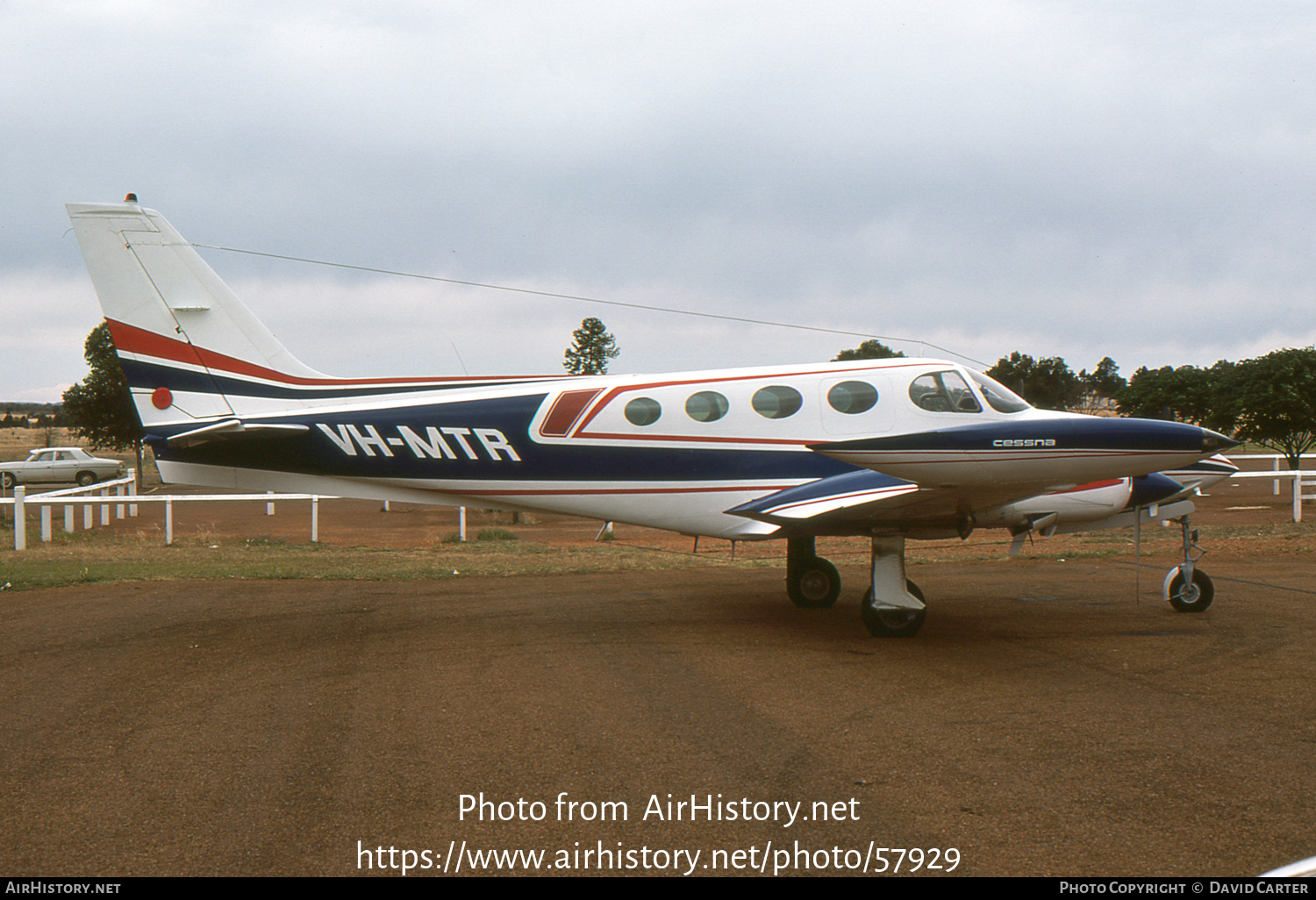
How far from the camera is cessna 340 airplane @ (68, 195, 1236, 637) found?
9.27 metres

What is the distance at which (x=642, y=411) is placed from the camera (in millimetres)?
9648

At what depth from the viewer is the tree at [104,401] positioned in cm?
3509

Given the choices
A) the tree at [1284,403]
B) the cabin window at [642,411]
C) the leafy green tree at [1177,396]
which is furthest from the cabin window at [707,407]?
the leafy green tree at [1177,396]

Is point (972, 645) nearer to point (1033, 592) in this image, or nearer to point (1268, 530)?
point (1033, 592)

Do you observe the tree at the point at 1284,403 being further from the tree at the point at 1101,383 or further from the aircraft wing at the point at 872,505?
the tree at the point at 1101,383

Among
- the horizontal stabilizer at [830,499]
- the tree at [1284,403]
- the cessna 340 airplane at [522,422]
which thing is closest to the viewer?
the horizontal stabilizer at [830,499]

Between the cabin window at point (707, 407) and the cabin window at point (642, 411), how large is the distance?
1.12ft

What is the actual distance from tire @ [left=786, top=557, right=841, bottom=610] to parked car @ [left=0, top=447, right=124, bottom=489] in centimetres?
3202

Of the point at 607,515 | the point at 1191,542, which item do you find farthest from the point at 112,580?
the point at 1191,542

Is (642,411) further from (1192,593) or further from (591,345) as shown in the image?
(591,345)

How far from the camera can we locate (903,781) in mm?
4777

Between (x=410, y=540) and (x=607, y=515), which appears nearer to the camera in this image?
(x=607, y=515)

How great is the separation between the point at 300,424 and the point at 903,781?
7101 millimetres

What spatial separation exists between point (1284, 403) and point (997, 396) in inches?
1107
